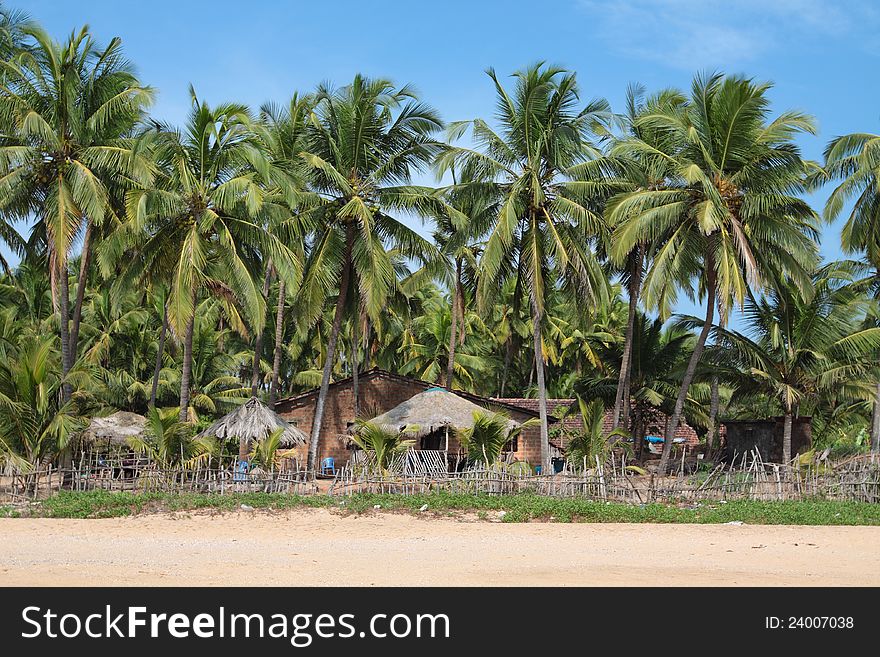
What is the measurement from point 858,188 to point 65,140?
1839 cm

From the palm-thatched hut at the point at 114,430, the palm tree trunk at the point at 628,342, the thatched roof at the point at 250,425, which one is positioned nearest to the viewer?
the thatched roof at the point at 250,425

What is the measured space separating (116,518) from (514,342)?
28.1 m

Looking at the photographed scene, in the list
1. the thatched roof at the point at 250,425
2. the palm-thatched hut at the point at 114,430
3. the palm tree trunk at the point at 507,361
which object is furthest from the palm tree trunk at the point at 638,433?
the palm-thatched hut at the point at 114,430

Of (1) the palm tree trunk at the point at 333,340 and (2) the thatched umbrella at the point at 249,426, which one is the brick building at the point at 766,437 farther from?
(2) the thatched umbrella at the point at 249,426

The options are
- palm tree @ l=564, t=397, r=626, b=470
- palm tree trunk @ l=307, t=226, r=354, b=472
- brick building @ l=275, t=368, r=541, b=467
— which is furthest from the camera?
brick building @ l=275, t=368, r=541, b=467

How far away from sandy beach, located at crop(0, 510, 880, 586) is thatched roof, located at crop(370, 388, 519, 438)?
6.84 metres

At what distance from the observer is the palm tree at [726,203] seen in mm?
19891

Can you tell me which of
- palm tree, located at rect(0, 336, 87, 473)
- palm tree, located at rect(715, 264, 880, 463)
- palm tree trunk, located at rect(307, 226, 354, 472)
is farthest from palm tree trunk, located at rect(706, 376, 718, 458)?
palm tree, located at rect(0, 336, 87, 473)

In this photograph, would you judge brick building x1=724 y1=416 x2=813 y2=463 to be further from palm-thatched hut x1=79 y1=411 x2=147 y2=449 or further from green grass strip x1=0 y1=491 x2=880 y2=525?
palm-thatched hut x1=79 y1=411 x2=147 y2=449

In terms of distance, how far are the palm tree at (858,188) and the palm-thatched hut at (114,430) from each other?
17880mm

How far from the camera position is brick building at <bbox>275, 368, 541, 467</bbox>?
91.1 ft
